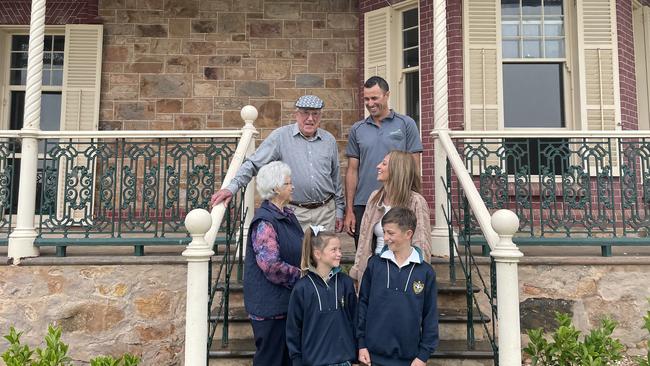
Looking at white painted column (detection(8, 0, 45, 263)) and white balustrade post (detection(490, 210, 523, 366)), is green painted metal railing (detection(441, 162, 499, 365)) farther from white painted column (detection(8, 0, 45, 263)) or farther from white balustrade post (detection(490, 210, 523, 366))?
white painted column (detection(8, 0, 45, 263))

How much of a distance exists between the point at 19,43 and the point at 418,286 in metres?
7.30

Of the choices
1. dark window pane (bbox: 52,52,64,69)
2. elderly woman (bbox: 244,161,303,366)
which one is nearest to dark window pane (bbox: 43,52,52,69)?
dark window pane (bbox: 52,52,64,69)

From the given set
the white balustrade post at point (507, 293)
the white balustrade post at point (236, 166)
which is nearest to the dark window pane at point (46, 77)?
the white balustrade post at point (236, 166)

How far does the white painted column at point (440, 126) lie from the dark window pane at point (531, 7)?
1.76 metres

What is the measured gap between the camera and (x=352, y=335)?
97.3 inches

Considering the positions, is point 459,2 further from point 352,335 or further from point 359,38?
point 352,335

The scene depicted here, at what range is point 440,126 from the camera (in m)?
4.50

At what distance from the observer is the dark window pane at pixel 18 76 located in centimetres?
698

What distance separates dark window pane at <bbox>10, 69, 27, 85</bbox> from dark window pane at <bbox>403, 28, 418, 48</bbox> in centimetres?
552

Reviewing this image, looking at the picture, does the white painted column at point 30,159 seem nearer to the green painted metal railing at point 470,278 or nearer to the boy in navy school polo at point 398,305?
the boy in navy school polo at point 398,305

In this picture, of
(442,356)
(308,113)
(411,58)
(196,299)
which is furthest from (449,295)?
(411,58)

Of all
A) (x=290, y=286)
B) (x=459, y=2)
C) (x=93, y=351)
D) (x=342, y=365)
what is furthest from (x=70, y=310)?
(x=459, y=2)

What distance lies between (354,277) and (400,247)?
0.59m

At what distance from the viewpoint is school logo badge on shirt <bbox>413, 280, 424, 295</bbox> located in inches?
96.5
